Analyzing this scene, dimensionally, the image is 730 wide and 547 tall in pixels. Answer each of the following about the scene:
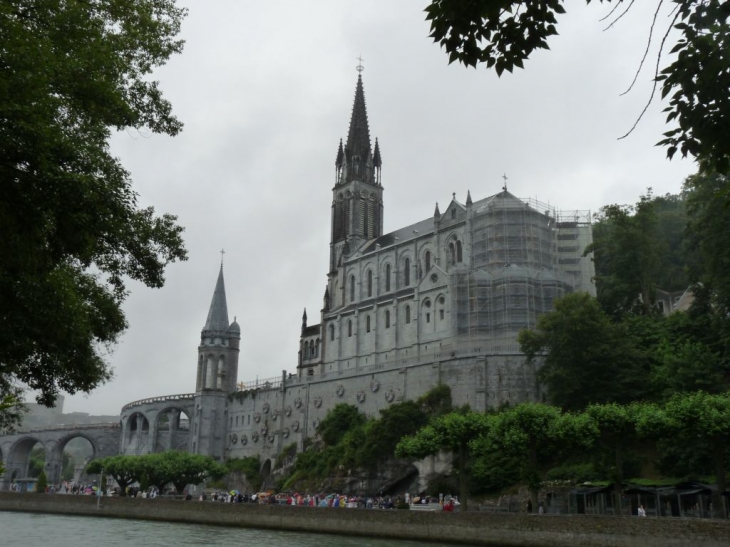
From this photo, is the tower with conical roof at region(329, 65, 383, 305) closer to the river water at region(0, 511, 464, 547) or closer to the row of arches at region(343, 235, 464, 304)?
the row of arches at region(343, 235, 464, 304)

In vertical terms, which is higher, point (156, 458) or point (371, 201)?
point (371, 201)

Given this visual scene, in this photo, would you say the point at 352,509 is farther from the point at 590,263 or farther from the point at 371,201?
the point at 371,201

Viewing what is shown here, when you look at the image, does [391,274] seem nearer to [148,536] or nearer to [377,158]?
[377,158]

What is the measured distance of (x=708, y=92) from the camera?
300 inches

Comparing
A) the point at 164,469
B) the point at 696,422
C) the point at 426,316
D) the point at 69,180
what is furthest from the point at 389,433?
the point at 69,180

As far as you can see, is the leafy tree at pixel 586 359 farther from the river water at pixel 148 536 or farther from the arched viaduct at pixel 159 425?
the arched viaduct at pixel 159 425

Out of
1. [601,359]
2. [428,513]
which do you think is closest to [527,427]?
[428,513]

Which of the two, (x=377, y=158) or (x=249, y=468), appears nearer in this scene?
(x=249, y=468)

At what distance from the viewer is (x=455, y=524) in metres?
30.8

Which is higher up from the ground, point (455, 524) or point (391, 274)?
point (391, 274)

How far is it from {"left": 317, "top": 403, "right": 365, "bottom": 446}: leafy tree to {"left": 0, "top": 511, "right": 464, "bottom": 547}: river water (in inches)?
683

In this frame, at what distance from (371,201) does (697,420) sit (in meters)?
64.4

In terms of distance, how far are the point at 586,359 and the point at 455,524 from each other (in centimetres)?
1875

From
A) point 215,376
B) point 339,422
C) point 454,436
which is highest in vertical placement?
A: point 215,376
